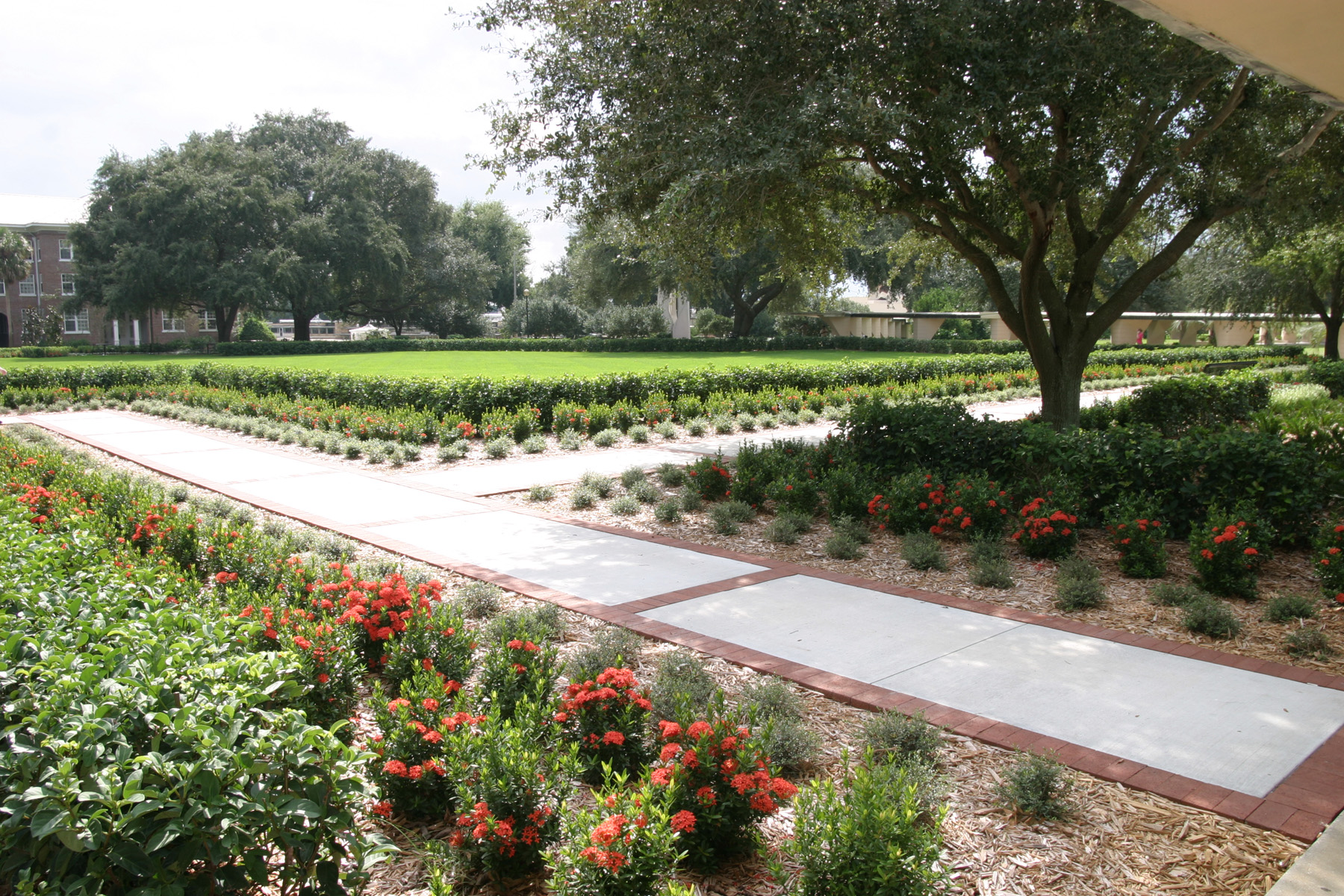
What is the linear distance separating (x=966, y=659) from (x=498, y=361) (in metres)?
34.7

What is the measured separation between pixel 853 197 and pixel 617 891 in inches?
476

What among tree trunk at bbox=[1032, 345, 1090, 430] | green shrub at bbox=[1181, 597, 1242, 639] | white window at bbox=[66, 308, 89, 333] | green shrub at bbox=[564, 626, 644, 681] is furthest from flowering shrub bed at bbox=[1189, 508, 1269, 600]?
white window at bbox=[66, 308, 89, 333]

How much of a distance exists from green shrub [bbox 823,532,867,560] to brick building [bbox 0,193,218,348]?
190 feet

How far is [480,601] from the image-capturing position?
5.81 meters

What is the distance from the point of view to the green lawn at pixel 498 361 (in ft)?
99.3

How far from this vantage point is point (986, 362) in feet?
91.2

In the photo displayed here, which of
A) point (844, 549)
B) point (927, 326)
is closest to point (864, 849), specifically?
point (844, 549)

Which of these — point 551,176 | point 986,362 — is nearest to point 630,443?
point 551,176

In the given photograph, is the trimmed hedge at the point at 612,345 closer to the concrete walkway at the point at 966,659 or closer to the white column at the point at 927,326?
the white column at the point at 927,326

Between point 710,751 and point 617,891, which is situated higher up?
point 710,751

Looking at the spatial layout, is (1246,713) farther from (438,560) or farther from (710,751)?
(438,560)

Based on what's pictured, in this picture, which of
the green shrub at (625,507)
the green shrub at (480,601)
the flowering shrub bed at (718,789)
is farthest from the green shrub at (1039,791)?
the green shrub at (625,507)

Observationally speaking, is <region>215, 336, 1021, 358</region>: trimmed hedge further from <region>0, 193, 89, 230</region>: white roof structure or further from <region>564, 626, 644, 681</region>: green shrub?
<region>564, 626, 644, 681</region>: green shrub

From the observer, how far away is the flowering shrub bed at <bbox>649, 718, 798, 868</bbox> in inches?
115
